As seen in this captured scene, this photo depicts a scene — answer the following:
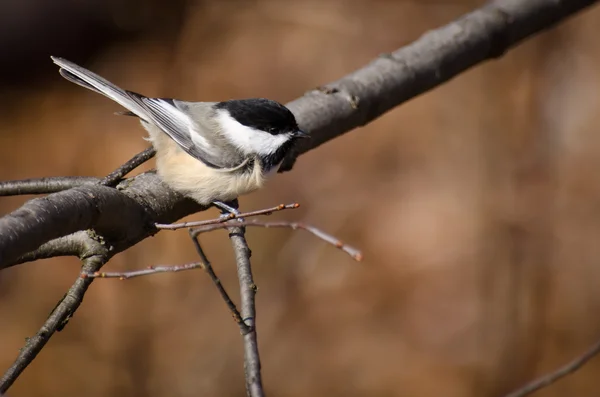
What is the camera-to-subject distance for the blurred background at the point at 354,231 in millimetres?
3350

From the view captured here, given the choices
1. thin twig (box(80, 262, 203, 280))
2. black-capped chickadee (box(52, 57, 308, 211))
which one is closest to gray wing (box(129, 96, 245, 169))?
black-capped chickadee (box(52, 57, 308, 211))

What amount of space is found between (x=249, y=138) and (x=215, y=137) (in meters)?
0.10

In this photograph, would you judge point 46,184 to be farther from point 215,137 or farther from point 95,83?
point 215,137

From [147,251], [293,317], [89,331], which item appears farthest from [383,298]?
[89,331]

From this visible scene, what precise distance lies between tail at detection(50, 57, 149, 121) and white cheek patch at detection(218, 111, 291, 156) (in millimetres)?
218

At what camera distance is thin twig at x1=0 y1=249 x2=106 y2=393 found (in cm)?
120

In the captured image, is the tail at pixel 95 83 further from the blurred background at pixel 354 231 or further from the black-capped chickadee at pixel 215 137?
the blurred background at pixel 354 231

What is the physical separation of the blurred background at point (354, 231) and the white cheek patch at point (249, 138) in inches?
64.5

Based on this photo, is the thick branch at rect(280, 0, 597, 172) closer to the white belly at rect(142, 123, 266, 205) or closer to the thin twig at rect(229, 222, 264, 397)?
the white belly at rect(142, 123, 266, 205)

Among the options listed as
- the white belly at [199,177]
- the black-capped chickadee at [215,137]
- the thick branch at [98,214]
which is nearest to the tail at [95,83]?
the black-capped chickadee at [215,137]

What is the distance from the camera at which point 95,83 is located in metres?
1.83

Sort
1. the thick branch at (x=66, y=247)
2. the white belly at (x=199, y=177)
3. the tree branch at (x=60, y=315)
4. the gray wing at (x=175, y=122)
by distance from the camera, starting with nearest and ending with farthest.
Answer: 1. the tree branch at (x=60, y=315)
2. the thick branch at (x=66, y=247)
3. the white belly at (x=199, y=177)
4. the gray wing at (x=175, y=122)

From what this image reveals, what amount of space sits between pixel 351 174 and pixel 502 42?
170cm

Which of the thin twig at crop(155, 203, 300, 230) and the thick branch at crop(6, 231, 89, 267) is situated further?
the thick branch at crop(6, 231, 89, 267)
